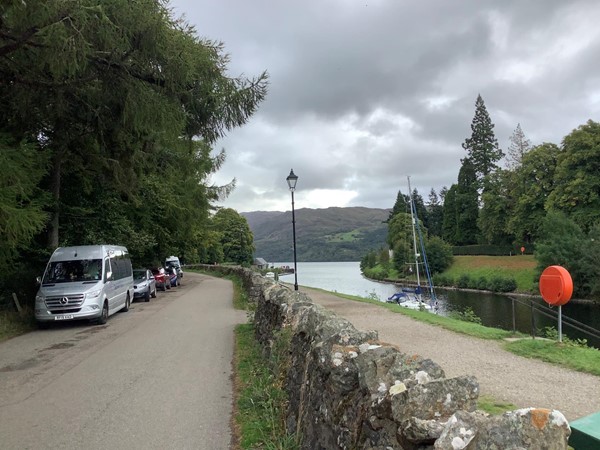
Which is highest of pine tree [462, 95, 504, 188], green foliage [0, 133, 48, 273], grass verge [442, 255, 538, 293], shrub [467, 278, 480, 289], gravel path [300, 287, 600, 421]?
pine tree [462, 95, 504, 188]

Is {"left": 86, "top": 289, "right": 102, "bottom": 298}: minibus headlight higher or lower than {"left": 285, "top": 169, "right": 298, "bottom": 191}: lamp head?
lower

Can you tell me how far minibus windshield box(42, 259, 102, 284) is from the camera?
1522 centimetres

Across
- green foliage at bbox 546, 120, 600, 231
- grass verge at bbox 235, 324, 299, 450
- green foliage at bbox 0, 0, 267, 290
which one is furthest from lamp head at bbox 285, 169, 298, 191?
green foliage at bbox 546, 120, 600, 231

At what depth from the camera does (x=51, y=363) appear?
9.55 meters

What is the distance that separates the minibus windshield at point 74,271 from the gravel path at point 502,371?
8667 millimetres

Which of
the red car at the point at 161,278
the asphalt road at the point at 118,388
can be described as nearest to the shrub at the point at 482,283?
the red car at the point at 161,278

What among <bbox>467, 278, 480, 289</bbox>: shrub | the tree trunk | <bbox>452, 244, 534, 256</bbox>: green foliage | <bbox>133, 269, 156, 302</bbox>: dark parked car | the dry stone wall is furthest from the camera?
<bbox>452, 244, 534, 256</bbox>: green foliage

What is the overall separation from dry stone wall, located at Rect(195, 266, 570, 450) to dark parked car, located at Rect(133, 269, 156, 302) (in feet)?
60.9

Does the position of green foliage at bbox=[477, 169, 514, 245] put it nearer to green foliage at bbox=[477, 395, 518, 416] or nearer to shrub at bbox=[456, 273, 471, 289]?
shrub at bbox=[456, 273, 471, 289]

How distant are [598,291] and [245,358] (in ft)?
135

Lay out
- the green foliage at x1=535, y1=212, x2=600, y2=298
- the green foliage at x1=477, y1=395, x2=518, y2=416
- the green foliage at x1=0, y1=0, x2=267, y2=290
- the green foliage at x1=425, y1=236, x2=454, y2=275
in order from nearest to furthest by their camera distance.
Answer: the green foliage at x1=477, y1=395, x2=518, y2=416, the green foliage at x1=0, y1=0, x2=267, y2=290, the green foliage at x1=535, y1=212, x2=600, y2=298, the green foliage at x1=425, y1=236, x2=454, y2=275

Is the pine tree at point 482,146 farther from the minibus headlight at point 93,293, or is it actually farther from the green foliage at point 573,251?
the minibus headlight at point 93,293

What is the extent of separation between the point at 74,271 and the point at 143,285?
314 inches

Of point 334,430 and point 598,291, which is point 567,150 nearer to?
point 598,291
